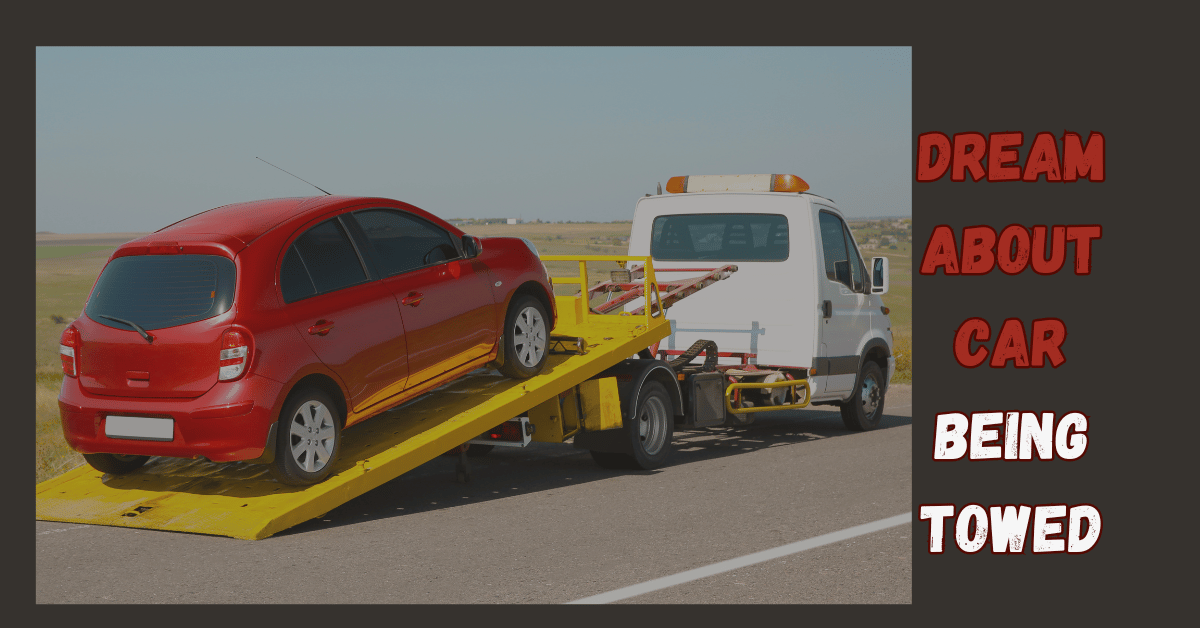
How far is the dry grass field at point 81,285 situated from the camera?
10422 millimetres

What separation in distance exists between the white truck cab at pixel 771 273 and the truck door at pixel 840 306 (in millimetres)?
11

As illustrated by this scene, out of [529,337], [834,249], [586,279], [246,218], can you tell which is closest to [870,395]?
[834,249]

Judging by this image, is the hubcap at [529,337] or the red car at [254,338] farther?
the hubcap at [529,337]

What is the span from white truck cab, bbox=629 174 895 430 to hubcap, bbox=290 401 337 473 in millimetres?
4707

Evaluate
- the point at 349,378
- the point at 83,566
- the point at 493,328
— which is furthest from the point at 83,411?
the point at 493,328

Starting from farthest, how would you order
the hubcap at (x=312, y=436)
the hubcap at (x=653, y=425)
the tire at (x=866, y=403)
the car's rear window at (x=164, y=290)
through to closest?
the tire at (x=866, y=403)
the hubcap at (x=653, y=425)
the hubcap at (x=312, y=436)
the car's rear window at (x=164, y=290)

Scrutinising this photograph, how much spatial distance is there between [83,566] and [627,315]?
5272 millimetres

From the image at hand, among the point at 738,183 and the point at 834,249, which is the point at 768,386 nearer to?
the point at 834,249

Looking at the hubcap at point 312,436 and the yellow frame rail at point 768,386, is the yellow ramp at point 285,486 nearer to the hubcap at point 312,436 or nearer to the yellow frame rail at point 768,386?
the hubcap at point 312,436

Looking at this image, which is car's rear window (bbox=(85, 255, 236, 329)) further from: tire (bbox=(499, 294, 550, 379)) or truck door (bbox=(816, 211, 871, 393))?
truck door (bbox=(816, 211, 871, 393))

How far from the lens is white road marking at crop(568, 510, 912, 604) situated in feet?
17.1

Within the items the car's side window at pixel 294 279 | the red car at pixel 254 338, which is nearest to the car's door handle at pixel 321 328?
the red car at pixel 254 338

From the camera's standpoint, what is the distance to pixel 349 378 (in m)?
6.94

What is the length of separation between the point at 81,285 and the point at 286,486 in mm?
50045
